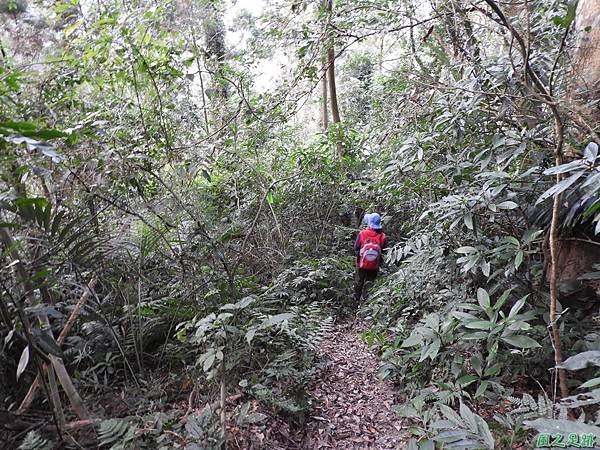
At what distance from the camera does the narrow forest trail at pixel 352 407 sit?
2.79 m

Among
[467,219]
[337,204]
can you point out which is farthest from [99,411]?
[337,204]

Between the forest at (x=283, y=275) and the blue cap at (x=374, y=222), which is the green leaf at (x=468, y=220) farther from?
the blue cap at (x=374, y=222)

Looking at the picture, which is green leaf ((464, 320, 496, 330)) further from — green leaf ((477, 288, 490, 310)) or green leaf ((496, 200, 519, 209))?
green leaf ((496, 200, 519, 209))

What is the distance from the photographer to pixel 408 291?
3980 mm

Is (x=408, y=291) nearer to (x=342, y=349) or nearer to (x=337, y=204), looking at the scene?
(x=342, y=349)

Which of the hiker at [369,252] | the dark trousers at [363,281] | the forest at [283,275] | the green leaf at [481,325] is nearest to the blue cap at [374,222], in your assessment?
the hiker at [369,252]

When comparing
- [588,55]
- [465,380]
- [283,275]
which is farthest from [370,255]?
[588,55]

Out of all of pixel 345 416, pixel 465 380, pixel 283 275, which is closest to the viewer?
pixel 465 380

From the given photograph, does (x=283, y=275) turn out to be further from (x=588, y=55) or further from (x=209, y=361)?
(x=588, y=55)

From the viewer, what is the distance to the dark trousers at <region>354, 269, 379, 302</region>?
547cm

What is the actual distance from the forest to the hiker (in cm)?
93

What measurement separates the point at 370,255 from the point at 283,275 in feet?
4.69

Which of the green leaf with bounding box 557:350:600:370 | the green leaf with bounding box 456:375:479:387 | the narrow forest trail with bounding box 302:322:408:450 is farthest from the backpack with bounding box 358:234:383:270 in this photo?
the green leaf with bounding box 557:350:600:370

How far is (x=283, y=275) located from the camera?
14.9ft
